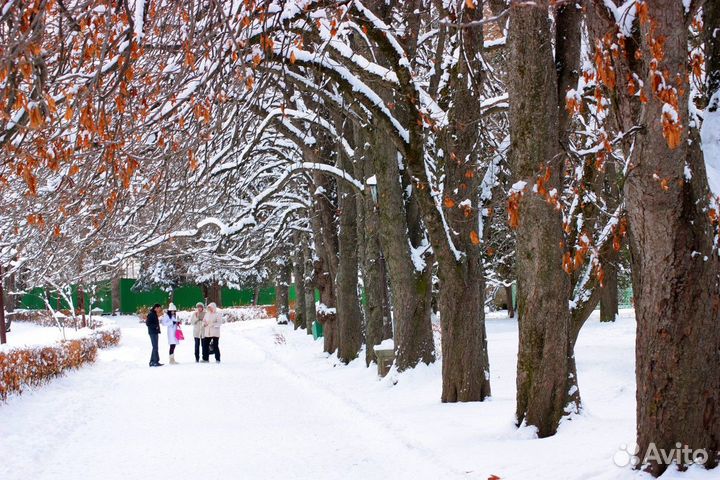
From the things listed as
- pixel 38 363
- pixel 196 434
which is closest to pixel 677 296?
pixel 196 434

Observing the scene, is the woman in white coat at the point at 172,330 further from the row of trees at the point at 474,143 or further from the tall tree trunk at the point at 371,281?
the tall tree trunk at the point at 371,281

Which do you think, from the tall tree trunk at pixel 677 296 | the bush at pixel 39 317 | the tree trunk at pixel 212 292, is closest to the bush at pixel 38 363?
the tall tree trunk at pixel 677 296

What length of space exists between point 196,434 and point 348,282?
896cm

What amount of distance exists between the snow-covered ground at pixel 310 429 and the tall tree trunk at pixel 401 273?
45 cm

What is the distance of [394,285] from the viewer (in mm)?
13328

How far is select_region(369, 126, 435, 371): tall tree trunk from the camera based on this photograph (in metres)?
13.2

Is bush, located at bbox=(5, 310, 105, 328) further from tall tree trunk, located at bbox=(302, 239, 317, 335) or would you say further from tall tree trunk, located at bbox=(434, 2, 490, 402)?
tall tree trunk, located at bbox=(434, 2, 490, 402)

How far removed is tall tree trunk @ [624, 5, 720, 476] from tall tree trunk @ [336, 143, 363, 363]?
1293cm

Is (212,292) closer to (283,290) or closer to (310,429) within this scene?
(283,290)

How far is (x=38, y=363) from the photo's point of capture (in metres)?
15.5

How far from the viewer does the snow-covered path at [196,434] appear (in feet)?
25.7

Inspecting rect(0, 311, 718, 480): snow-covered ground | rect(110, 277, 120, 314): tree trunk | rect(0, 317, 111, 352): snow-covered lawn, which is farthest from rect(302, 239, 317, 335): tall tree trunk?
rect(110, 277, 120, 314): tree trunk

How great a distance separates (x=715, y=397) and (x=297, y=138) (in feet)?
40.5

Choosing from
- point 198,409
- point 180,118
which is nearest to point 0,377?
point 198,409
